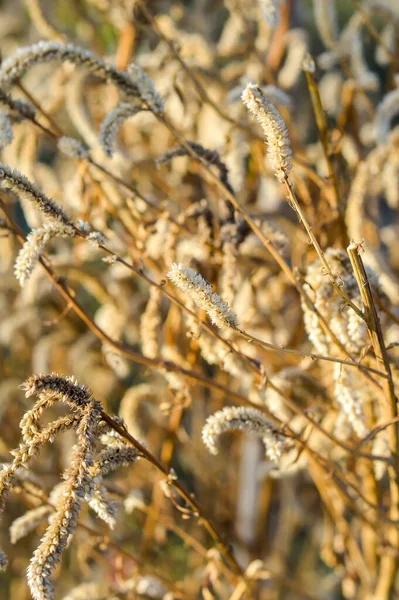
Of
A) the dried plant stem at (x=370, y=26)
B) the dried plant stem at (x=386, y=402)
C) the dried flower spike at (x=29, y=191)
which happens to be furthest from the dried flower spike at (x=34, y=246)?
the dried plant stem at (x=370, y=26)

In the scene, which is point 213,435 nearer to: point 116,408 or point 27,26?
point 116,408

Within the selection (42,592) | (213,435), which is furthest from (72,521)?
(213,435)

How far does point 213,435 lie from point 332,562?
479mm

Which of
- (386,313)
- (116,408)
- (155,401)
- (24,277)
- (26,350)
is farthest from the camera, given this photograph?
(116,408)

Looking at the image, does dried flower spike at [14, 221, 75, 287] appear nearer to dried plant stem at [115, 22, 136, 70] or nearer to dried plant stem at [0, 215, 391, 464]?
dried plant stem at [0, 215, 391, 464]

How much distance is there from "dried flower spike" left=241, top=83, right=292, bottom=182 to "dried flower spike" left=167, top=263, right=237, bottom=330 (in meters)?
0.11

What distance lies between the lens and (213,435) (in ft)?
1.92

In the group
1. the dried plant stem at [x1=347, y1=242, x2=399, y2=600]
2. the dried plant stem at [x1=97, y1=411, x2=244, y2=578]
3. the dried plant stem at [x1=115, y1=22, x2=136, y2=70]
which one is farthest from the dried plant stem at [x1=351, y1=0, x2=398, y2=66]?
the dried plant stem at [x1=97, y1=411, x2=244, y2=578]

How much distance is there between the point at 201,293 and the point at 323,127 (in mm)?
295

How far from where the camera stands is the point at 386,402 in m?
0.62

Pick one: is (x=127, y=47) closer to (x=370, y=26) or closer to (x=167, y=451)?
(x=370, y=26)

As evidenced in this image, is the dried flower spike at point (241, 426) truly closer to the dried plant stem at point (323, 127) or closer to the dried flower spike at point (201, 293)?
the dried flower spike at point (201, 293)

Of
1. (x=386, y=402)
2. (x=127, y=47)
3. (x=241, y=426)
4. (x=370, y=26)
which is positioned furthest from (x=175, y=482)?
(x=127, y=47)

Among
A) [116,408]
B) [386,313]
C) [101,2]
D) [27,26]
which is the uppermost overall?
[27,26]
